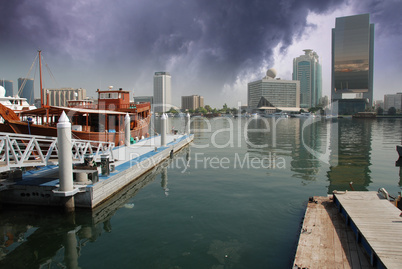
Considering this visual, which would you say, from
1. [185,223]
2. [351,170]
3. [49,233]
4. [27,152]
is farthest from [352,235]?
[351,170]

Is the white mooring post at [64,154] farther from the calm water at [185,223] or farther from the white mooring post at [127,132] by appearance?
the white mooring post at [127,132]

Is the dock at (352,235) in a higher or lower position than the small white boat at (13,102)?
lower

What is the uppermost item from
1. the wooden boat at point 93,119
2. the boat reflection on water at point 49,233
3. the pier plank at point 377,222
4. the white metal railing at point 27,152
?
the wooden boat at point 93,119

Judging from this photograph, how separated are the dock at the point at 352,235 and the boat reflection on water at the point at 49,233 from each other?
8070 millimetres

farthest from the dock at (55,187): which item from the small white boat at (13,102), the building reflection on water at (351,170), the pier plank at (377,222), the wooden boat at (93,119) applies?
the small white boat at (13,102)

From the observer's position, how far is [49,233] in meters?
12.2

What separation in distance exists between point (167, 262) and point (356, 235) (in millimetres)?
6388

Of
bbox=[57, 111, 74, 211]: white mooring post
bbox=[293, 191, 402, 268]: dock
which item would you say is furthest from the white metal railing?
bbox=[293, 191, 402, 268]: dock

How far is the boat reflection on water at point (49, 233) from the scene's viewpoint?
33.6 feet

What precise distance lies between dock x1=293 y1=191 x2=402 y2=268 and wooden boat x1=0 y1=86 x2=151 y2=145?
18879 millimetres

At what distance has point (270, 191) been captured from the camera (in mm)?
17969

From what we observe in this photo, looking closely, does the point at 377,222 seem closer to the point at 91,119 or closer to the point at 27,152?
the point at 27,152

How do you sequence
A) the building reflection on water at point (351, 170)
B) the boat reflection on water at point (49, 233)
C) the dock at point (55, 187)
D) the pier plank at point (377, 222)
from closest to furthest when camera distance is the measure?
1. the pier plank at point (377, 222)
2. the boat reflection on water at point (49, 233)
3. the dock at point (55, 187)
4. the building reflection on water at point (351, 170)

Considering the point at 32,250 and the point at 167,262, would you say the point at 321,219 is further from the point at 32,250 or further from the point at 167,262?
the point at 32,250
